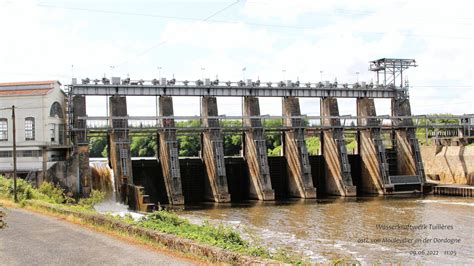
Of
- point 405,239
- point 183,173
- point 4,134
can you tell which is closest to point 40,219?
point 405,239

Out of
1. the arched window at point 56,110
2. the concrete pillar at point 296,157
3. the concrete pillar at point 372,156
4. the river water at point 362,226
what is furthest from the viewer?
the concrete pillar at point 372,156

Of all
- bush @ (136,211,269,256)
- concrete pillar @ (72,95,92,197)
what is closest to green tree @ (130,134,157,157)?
concrete pillar @ (72,95,92,197)

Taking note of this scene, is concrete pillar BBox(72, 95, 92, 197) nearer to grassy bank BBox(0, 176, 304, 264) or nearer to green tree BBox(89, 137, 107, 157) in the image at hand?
grassy bank BBox(0, 176, 304, 264)

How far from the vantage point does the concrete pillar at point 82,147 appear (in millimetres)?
43844

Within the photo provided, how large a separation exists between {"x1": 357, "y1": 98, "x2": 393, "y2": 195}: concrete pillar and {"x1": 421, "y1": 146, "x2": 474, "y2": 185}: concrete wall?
8.45 meters

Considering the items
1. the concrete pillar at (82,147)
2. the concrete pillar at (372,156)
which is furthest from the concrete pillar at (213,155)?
the concrete pillar at (372,156)

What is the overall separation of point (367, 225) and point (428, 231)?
3.83 meters

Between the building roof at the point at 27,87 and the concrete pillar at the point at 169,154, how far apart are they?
33.8 feet

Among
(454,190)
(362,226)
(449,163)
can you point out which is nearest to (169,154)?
(362,226)

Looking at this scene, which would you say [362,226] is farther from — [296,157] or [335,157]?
[335,157]

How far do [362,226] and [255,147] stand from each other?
60.5ft

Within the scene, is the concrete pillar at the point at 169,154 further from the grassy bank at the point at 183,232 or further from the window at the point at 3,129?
the grassy bank at the point at 183,232

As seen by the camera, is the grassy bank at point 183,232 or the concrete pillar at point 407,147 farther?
the concrete pillar at point 407,147

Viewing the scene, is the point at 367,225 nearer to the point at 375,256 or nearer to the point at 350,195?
the point at 375,256
